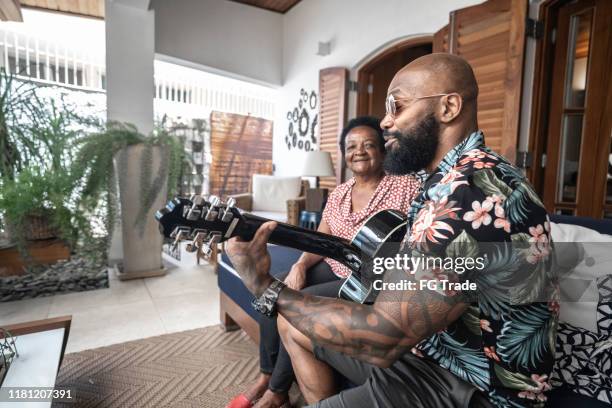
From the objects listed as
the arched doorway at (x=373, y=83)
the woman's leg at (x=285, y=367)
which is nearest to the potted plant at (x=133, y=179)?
the woman's leg at (x=285, y=367)

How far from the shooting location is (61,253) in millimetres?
2666

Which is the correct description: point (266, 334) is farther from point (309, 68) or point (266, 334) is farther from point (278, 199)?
point (309, 68)

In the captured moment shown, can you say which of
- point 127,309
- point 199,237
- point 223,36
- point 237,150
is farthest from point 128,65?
point 199,237

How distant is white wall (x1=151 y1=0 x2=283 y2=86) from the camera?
159 inches

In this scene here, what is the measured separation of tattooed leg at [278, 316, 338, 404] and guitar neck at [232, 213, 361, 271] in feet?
0.90

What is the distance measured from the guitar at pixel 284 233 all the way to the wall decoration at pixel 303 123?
3545 mm

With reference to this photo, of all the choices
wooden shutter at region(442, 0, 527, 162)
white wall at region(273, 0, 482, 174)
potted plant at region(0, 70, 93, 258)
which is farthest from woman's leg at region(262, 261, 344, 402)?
white wall at region(273, 0, 482, 174)

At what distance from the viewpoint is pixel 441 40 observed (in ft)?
8.96

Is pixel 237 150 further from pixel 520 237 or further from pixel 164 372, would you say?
pixel 520 237

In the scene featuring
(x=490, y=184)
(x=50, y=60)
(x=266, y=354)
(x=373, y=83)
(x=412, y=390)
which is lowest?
(x=266, y=354)

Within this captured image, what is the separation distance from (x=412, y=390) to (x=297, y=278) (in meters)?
0.72

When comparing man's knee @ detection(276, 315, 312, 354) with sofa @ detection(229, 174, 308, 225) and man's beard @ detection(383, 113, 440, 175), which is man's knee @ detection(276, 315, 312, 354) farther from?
sofa @ detection(229, 174, 308, 225)

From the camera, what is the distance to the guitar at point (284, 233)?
30.1 inches

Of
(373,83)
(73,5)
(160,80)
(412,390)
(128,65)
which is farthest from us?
(160,80)
